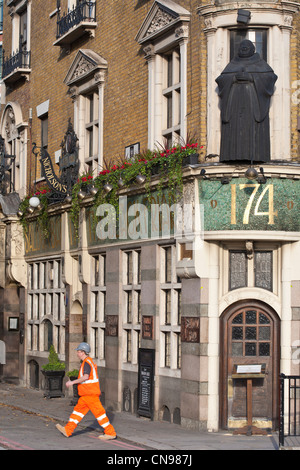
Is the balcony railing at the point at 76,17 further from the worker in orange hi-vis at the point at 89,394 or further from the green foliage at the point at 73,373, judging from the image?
the worker in orange hi-vis at the point at 89,394

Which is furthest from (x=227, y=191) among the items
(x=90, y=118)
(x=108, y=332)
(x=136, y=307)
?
(x=90, y=118)

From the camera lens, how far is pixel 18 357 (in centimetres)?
2769

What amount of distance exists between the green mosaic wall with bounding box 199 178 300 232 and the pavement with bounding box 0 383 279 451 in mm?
3694

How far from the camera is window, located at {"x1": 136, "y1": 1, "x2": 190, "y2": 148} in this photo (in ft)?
58.5

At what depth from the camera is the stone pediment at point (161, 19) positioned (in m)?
17.6

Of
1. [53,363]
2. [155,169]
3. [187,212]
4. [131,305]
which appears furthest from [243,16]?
[53,363]

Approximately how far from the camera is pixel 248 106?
1617cm

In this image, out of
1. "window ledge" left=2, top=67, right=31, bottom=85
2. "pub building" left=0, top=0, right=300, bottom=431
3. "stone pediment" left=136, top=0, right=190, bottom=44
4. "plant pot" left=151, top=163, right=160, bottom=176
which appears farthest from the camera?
"window ledge" left=2, top=67, right=31, bottom=85

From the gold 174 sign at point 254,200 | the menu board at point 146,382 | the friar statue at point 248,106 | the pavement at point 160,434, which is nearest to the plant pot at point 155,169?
the friar statue at point 248,106

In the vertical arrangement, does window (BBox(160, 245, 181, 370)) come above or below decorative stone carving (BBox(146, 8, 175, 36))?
below

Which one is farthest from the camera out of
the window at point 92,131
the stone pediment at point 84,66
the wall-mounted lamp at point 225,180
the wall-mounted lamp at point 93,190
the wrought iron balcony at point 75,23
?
the wrought iron balcony at point 75,23

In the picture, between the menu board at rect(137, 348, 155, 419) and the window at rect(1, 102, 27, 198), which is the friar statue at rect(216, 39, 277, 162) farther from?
the window at rect(1, 102, 27, 198)

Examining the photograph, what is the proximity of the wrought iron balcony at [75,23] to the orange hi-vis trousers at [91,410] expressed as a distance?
10.8 m

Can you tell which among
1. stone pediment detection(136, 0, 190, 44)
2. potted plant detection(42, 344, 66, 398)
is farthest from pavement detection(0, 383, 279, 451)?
stone pediment detection(136, 0, 190, 44)
